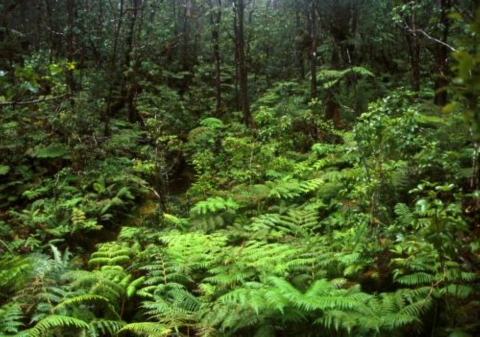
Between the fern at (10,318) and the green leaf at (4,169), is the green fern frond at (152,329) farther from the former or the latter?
the green leaf at (4,169)

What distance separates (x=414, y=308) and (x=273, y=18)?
17141mm

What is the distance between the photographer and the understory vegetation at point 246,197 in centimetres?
397

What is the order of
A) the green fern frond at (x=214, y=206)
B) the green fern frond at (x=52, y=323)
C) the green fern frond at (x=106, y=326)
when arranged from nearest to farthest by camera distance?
1. the green fern frond at (x=52, y=323)
2. the green fern frond at (x=106, y=326)
3. the green fern frond at (x=214, y=206)

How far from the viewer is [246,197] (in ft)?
A: 26.5

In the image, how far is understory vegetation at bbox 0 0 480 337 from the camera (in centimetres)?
397

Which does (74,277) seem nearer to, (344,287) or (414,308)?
(344,287)

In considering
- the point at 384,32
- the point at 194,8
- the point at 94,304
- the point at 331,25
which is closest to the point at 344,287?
the point at 94,304

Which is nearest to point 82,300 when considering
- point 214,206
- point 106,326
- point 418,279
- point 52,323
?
point 106,326

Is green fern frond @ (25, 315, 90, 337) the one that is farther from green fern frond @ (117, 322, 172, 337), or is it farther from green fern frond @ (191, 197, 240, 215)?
green fern frond @ (191, 197, 240, 215)

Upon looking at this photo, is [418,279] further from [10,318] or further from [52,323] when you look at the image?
[10,318]

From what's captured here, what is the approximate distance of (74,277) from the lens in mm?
5219

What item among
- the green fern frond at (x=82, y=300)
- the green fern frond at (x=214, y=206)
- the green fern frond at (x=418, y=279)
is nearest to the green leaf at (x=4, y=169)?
the green fern frond at (x=214, y=206)

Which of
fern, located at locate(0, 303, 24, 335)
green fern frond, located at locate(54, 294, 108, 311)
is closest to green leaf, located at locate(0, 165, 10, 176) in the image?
fern, located at locate(0, 303, 24, 335)

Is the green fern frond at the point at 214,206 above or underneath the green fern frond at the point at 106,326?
above
